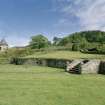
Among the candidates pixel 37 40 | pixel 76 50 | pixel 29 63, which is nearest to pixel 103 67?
pixel 29 63

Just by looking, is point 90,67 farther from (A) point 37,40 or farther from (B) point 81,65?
(A) point 37,40

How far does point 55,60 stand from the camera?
1226 inches

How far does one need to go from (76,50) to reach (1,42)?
125ft

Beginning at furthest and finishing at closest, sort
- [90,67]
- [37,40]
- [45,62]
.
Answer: [37,40] → [45,62] → [90,67]

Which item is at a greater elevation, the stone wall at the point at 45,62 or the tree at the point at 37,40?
the tree at the point at 37,40

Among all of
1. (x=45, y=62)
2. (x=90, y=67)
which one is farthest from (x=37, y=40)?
(x=90, y=67)

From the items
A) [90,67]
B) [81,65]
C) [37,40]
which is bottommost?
[90,67]

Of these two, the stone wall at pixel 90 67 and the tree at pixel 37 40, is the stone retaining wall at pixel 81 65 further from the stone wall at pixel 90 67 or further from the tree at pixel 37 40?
the tree at pixel 37 40

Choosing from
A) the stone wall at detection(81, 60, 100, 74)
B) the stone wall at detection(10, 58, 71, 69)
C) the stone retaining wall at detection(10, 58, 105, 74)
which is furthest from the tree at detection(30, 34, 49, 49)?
the stone wall at detection(81, 60, 100, 74)

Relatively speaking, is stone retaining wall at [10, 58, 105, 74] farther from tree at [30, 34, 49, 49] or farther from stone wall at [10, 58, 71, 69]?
tree at [30, 34, 49, 49]

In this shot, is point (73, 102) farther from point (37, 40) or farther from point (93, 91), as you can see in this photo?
point (37, 40)

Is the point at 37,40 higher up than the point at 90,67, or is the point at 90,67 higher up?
the point at 37,40

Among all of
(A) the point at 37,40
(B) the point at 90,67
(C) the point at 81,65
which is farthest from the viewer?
(A) the point at 37,40

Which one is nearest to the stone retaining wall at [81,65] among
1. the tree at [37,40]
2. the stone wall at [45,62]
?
the stone wall at [45,62]
